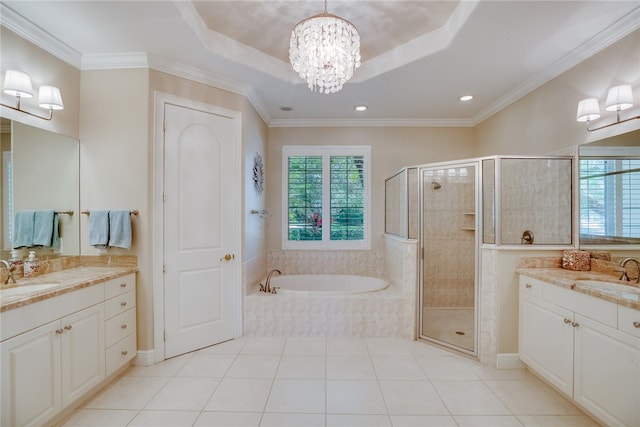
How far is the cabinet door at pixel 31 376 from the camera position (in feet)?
4.99

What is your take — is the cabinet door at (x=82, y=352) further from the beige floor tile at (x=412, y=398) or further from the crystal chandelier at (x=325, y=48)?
the crystal chandelier at (x=325, y=48)

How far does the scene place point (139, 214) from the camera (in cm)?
260

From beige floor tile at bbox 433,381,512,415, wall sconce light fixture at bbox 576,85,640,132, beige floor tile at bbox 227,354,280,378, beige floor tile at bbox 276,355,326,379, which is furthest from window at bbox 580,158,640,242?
beige floor tile at bbox 227,354,280,378

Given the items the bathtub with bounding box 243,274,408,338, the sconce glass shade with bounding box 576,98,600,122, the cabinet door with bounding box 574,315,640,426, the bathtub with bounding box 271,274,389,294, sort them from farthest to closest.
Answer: the bathtub with bounding box 271,274,389,294
the bathtub with bounding box 243,274,408,338
the sconce glass shade with bounding box 576,98,600,122
the cabinet door with bounding box 574,315,640,426

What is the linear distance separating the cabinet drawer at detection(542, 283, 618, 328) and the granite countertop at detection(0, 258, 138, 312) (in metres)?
3.30

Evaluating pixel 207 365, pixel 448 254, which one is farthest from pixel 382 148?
pixel 207 365

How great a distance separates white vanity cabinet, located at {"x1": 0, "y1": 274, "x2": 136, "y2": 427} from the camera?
1547mm

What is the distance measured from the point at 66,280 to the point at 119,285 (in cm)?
37

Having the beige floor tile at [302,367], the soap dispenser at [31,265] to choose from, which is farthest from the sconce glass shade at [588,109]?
the soap dispenser at [31,265]

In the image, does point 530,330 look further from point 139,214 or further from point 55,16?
point 55,16

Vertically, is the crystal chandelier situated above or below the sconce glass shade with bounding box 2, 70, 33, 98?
above

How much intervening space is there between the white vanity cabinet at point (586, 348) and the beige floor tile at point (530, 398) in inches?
4.6

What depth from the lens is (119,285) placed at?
240cm

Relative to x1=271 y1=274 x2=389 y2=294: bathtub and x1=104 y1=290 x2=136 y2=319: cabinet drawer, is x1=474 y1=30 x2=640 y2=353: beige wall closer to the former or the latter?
x1=271 y1=274 x2=389 y2=294: bathtub
